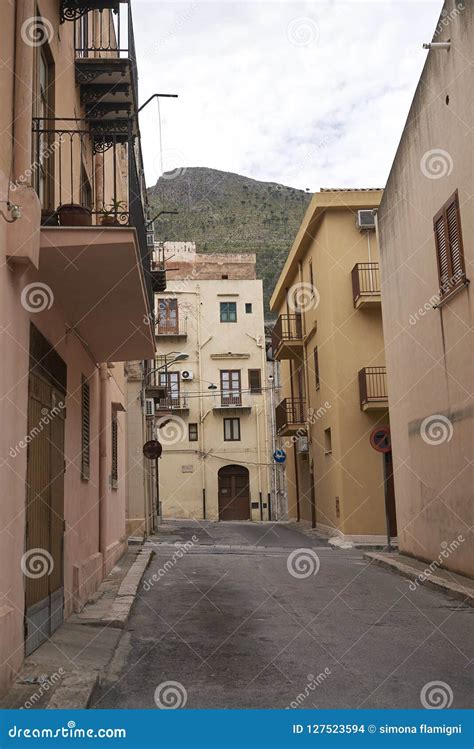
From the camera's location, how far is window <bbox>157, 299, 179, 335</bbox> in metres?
42.8

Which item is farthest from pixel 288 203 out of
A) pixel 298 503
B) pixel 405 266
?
pixel 405 266

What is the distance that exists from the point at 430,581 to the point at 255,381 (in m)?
31.7

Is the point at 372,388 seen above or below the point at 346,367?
below

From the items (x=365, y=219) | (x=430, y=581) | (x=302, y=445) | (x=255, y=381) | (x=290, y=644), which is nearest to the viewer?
(x=290, y=644)

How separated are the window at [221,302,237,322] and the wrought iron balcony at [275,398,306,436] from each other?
45.9 ft

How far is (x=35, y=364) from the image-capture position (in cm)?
695

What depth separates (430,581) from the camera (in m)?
11.4

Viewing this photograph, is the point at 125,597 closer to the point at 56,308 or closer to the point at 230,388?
the point at 56,308

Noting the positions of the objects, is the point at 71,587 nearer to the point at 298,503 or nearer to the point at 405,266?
the point at 405,266

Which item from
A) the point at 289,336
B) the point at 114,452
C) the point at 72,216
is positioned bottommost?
the point at 114,452

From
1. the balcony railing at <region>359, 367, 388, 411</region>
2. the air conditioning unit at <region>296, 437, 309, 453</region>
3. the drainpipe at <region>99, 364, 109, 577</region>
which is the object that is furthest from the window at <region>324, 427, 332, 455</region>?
the drainpipe at <region>99, 364, 109, 577</region>

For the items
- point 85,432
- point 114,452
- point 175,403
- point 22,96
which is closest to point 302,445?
point 114,452

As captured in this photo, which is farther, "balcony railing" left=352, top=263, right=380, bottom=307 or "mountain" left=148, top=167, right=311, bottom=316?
"mountain" left=148, top=167, right=311, bottom=316

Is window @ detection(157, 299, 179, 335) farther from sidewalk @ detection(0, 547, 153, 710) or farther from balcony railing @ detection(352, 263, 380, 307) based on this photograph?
sidewalk @ detection(0, 547, 153, 710)
